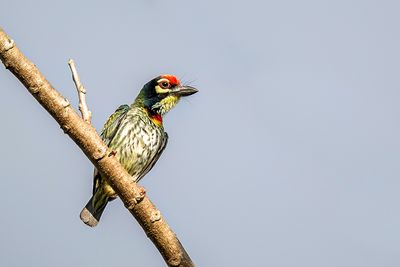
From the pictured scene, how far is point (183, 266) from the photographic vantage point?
3.21 meters

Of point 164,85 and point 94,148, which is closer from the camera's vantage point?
point 94,148

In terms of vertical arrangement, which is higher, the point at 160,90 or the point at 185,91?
the point at 160,90

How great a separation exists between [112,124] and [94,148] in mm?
2553

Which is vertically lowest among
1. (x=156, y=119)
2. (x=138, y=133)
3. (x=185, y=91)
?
(x=138, y=133)

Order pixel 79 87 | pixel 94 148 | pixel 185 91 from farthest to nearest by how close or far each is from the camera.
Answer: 1. pixel 185 91
2. pixel 79 87
3. pixel 94 148

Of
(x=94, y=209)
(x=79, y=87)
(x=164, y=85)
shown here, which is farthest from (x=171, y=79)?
(x=79, y=87)

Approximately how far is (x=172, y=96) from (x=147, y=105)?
275 millimetres

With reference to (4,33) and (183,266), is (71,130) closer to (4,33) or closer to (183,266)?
(4,33)

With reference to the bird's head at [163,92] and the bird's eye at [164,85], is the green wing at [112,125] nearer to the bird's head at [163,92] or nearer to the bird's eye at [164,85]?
the bird's head at [163,92]

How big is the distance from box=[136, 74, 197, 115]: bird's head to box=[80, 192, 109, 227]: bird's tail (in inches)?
44.7

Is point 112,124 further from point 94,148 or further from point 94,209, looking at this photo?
point 94,148

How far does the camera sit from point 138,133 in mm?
5723

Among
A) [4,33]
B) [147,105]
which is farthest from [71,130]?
[147,105]

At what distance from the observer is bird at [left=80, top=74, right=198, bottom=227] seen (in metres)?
5.41
